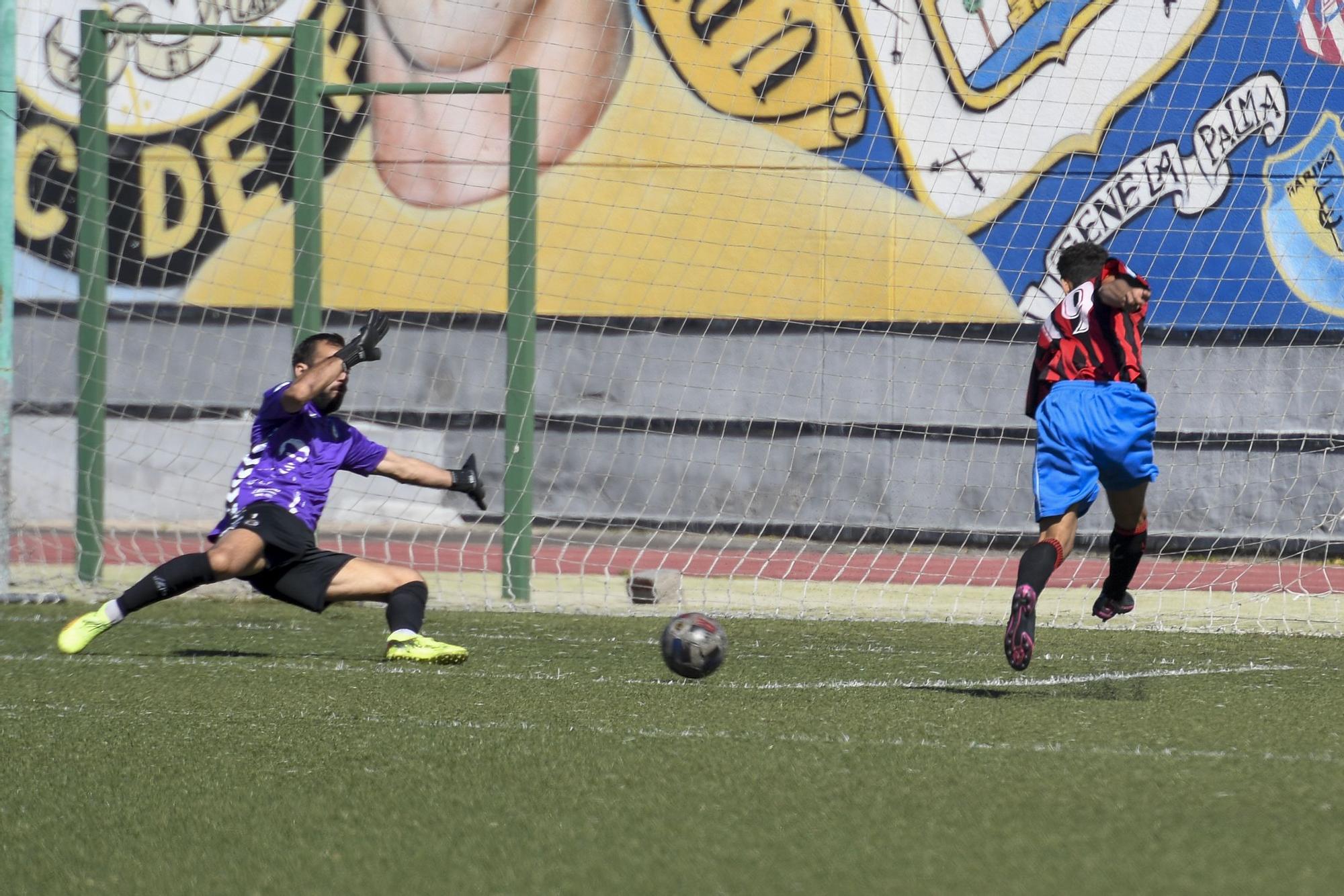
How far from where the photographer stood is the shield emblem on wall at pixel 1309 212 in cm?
1078

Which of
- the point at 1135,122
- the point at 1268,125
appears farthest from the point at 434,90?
the point at 1268,125

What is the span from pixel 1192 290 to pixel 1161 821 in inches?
316

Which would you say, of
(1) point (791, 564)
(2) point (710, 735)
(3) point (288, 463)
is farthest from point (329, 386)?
(1) point (791, 564)

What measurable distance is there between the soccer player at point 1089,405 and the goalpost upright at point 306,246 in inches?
172

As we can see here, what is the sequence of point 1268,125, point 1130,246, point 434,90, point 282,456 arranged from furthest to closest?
1. point 1130,246
2. point 1268,125
3. point 434,90
4. point 282,456

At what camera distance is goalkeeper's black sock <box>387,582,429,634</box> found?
7168 mm

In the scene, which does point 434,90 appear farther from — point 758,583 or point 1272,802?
point 1272,802

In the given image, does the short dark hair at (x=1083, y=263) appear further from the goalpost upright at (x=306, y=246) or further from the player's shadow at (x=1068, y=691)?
the goalpost upright at (x=306, y=246)

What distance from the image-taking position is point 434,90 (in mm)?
10281

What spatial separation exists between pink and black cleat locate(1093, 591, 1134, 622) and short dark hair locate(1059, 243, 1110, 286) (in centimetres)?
124

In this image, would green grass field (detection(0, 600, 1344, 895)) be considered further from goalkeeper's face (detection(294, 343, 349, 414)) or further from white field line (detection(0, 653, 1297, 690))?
goalkeeper's face (detection(294, 343, 349, 414))

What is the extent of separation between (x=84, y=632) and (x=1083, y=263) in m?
4.22

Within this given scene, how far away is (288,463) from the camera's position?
7.27 meters

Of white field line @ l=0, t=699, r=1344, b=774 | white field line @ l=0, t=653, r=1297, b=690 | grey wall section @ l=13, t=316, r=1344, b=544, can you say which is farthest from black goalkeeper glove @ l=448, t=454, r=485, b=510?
grey wall section @ l=13, t=316, r=1344, b=544
